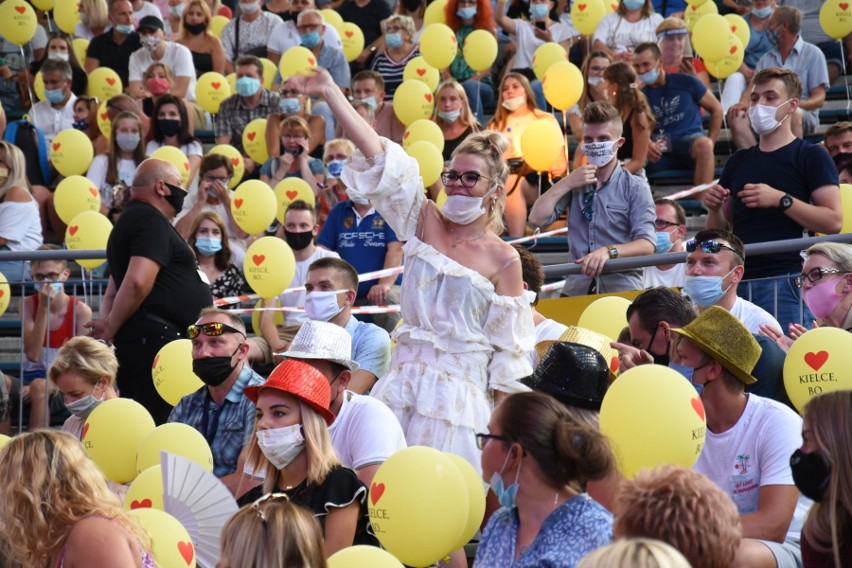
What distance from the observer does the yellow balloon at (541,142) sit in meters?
10.7

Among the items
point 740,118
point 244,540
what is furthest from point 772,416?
point 740,118

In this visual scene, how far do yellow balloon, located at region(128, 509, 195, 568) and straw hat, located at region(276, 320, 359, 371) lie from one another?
1027 millimetres

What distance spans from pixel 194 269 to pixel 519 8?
7.04 metres

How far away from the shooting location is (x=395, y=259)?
31.5 feet

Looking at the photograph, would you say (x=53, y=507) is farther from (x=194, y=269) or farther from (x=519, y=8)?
(x=519, y=8)

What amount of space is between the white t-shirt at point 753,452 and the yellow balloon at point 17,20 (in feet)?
34.9

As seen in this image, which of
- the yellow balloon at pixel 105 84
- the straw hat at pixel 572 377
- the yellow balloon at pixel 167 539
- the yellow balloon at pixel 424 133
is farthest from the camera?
the yellow balloon at pixel 105 84

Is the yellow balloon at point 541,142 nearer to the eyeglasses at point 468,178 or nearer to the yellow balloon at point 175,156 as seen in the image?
the yellow balloon at point 175,156

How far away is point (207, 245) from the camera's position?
9.66 meters

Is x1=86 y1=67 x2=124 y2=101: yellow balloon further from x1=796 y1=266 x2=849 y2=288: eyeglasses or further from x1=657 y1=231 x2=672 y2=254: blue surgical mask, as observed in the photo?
x1=796 y1=266 x2=849 y2=288: eyeglasses

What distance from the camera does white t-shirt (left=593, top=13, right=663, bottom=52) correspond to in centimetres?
1260

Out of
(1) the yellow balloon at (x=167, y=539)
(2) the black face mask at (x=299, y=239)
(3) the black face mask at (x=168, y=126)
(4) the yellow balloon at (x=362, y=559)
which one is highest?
(3) the black face mask at (x=168, y=126)

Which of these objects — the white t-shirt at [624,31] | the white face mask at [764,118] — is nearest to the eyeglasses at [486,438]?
the white face mask at [764,118]

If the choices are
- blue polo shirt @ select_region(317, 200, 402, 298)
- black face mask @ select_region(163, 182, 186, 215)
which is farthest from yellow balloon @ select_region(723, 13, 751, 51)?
black face mask @ select_region(163, 182, 186, 215)
